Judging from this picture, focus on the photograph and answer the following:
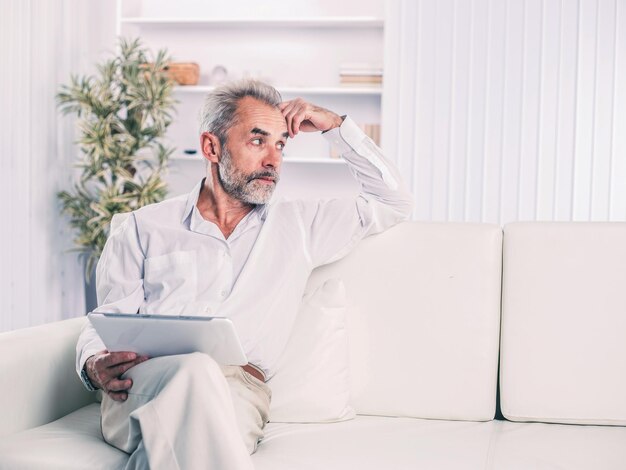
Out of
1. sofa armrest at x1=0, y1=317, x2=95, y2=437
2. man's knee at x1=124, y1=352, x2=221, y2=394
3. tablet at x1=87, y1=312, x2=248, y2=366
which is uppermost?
tablet at x1=87, y1=312, x2=248, y2=366

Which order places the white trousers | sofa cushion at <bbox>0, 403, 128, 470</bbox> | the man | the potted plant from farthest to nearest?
the potted plant
the man
sofa cushion at <bbox>0, 403, 128, 470</bbox>
the white trousers

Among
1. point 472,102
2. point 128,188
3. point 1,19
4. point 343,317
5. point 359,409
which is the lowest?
point 359,409

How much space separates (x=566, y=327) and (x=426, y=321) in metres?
0.34

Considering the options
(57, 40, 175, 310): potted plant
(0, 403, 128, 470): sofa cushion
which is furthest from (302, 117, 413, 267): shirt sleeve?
(57, 40, 175, 310): potted plant

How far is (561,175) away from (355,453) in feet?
11.4

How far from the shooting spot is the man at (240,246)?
1.78 meters

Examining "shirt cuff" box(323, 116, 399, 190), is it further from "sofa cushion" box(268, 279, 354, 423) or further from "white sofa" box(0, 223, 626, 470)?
"sofa cushion" box(268, 279, 354, 423)

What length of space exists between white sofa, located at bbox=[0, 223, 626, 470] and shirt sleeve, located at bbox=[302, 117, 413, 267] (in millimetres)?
46

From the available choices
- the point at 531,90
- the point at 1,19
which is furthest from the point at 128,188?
the point at 531,90

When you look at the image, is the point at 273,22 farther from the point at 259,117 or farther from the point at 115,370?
the point at 115,370

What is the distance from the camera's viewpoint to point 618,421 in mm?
1961

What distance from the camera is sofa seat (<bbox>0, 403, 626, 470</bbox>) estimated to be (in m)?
1.66

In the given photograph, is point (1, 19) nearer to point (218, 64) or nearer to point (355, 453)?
point (218, 64)

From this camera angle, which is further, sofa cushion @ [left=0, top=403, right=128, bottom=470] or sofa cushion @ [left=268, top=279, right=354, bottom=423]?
sofa cushion @ [left=268, top=279, right=354, bottom=423]
